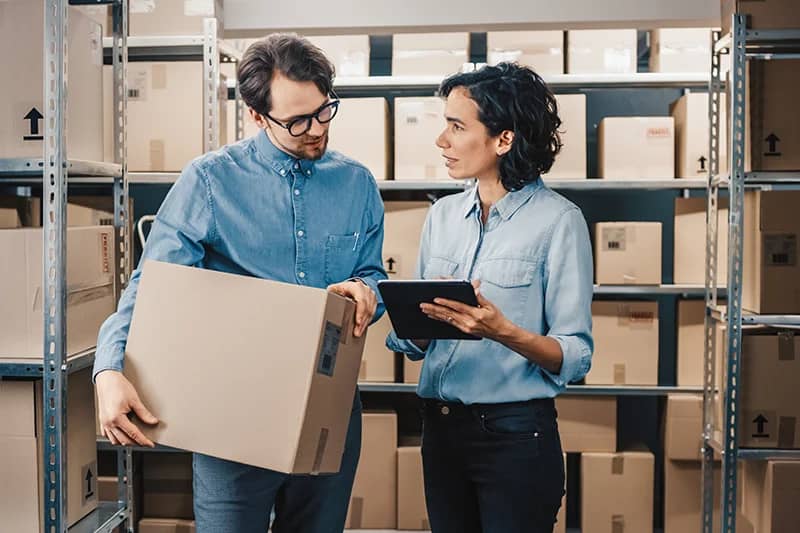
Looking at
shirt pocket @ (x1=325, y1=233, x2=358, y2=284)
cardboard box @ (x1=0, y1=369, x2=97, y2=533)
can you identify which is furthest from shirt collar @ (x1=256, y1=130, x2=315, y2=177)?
cardboard box @ (x1=0, y1=369, x2=97, y2=533)

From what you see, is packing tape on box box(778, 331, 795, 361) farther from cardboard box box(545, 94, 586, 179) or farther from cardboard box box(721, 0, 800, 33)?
cardboard box box(545, 94, 586, 179)

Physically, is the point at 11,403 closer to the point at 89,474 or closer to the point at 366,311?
the point at 89,474

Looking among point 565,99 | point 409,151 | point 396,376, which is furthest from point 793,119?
point 396,376

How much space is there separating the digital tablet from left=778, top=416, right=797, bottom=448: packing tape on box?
138 centimetres

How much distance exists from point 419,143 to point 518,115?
1808 millimetres

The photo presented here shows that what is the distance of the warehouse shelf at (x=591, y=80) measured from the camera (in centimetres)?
351

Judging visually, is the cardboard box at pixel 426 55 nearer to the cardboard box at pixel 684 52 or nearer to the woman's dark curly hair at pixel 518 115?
the cardboard box at pixel 684 52

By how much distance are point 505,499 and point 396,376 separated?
80.9 inches

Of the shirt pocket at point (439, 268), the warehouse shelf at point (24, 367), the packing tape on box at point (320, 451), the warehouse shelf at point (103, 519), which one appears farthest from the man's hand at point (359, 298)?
the warehouse shelf at point (103, 519)

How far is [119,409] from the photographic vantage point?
4.33 feet

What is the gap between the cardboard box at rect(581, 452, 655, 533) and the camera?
357cm

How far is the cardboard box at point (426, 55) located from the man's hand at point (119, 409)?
2534mm

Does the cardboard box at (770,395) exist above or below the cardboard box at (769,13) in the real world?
below

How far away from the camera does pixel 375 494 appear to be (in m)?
3.69
